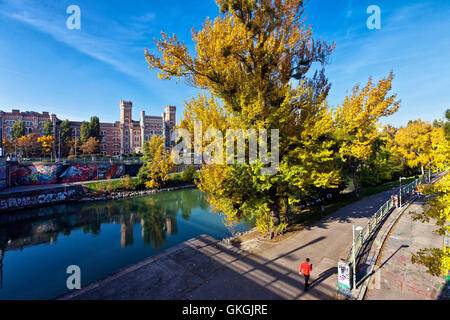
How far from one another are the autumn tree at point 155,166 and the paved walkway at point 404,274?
35.5m

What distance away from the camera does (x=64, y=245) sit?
16.3 meters

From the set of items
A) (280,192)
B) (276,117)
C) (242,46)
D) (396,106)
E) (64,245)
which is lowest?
(64,245)

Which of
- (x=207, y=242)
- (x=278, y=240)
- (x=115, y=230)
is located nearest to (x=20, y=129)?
(x=115, y=230)

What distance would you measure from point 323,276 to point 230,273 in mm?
3745

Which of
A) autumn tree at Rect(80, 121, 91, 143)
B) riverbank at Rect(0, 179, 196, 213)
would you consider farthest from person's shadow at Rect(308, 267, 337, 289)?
autumn tree at Rect(80, 121, 91, 143)

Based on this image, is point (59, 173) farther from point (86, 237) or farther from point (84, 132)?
point (84, 132)

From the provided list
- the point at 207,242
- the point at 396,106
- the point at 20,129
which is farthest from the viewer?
the point at 20,129

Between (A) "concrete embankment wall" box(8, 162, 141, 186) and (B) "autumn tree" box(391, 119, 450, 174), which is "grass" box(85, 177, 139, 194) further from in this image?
(B) "autumn tree" box(391, 119, 450, 174)

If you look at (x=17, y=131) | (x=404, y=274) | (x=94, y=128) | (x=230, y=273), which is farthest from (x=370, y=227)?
(x=17, y=131)

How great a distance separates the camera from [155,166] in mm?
38375

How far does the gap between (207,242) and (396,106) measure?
17.7 meters

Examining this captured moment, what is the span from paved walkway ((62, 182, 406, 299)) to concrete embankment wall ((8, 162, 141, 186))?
36778 millimetres
